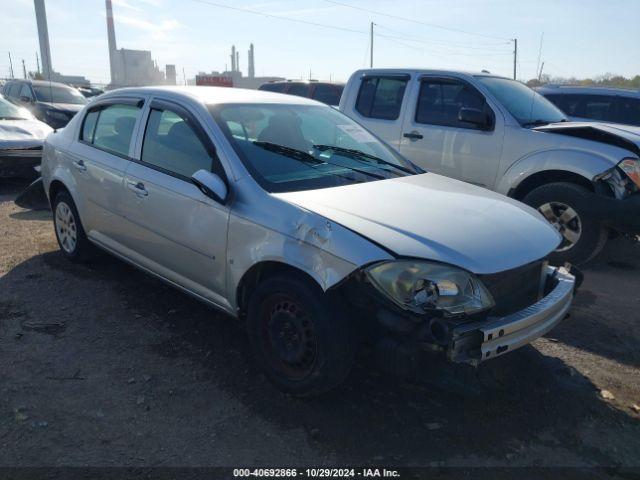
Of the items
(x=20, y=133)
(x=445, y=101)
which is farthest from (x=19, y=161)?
(x=445, y=101)

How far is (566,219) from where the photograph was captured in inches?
209

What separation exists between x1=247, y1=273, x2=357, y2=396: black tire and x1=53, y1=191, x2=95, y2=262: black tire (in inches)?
100

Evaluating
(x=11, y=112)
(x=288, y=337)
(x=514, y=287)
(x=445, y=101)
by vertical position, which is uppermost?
(x=445, y=101)

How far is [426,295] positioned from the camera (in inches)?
Answer: 104

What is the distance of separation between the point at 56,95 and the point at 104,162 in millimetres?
11473

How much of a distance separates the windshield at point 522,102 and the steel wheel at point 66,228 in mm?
4554

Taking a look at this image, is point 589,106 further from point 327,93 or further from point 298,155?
point 298,155

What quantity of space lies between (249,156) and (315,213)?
747 mm

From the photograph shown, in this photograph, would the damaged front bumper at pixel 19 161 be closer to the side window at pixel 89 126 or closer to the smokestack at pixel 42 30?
the side window at pixel 89 126

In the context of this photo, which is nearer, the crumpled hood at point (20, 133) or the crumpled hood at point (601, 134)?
the crumpled hood at point (601, 134)

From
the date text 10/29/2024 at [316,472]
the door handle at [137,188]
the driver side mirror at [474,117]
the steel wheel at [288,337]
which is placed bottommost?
the date text 10/29/2024 at [316,472]

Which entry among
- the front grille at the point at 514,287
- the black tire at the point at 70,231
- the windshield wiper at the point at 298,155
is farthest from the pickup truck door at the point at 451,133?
the black tire at the point at 70,231

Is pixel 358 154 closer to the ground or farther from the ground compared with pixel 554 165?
farther from the ground

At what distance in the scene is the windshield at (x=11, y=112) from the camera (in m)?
9.52
